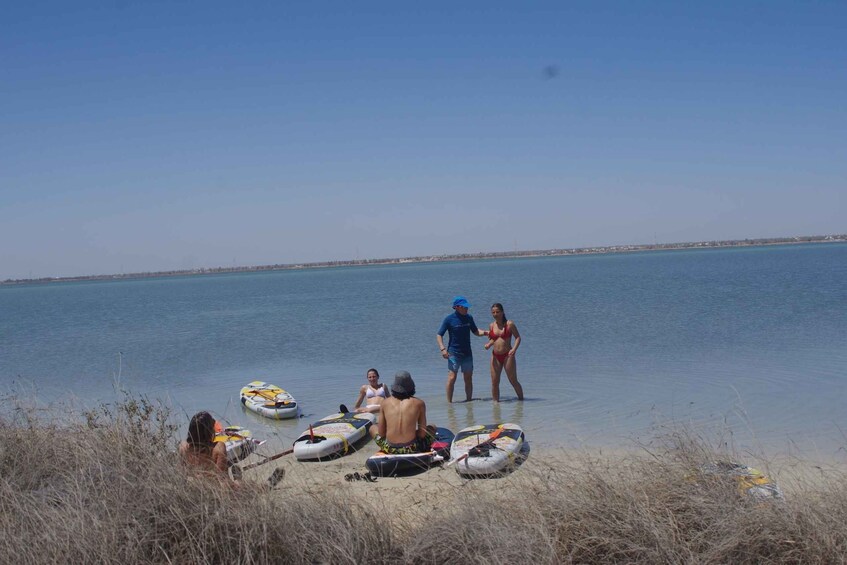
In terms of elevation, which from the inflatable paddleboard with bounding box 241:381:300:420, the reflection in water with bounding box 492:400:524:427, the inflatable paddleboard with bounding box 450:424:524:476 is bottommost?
the reflection in water with bounding box 492:400:524:427

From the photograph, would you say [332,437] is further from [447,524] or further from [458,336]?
[447,524]

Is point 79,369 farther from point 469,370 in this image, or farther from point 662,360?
point 662,360

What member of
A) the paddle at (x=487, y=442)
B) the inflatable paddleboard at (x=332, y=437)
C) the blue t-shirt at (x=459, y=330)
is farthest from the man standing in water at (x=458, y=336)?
the paddle at (x=487, y=442)

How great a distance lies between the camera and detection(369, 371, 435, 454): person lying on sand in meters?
7.36

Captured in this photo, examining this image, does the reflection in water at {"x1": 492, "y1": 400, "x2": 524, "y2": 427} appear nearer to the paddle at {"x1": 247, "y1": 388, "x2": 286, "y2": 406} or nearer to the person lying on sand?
the person lying on sand

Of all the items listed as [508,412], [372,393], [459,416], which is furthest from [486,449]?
[372,393]

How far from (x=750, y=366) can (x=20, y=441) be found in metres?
12.7

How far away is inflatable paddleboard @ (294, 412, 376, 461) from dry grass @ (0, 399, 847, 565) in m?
3.55

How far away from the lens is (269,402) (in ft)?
38.2

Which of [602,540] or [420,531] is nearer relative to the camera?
[602,540]

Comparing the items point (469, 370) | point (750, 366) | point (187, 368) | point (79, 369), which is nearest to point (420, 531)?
point (469, 370)

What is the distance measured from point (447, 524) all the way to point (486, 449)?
309 cm

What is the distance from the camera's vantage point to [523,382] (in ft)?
44.2

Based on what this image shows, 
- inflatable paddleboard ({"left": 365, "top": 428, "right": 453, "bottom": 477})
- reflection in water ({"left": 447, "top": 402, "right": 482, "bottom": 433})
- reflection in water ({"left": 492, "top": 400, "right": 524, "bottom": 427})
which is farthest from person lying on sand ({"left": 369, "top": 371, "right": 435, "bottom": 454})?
reflection in water ({"left": 492, "top": 400, "right": 524, "bottom": 427})
